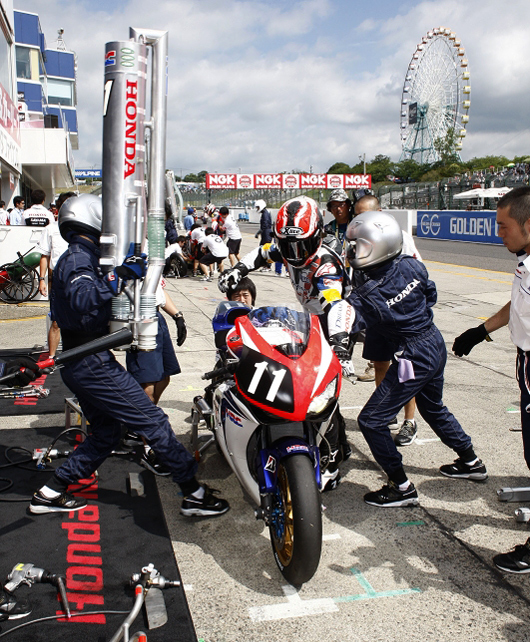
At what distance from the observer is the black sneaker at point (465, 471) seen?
13.0 feet

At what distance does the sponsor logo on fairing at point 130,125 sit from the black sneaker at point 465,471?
10.4ft

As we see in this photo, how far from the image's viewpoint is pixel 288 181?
6219 cm

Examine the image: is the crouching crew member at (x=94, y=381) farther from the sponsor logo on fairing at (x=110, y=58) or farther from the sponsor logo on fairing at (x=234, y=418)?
the sponsor logo on fairing at (x=110, y=58)

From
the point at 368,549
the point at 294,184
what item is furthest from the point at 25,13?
the point at 368,549

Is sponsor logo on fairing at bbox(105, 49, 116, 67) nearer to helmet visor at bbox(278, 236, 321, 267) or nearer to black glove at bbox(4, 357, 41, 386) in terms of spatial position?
helmet visor at bbox(278, 236, 321, 267)

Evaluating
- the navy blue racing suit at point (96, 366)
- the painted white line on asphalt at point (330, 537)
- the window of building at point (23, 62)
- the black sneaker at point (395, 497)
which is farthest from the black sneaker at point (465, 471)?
the window of building at point (23, 62)

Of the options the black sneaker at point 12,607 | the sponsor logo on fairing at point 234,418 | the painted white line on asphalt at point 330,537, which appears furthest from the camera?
the painted white line on asphalt at point 330,537

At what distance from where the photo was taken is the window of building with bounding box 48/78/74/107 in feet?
211

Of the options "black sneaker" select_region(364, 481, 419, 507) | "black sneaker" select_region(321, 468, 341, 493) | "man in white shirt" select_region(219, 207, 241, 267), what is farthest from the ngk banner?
"black sneaker" select_region(321, 468, 341, 493)

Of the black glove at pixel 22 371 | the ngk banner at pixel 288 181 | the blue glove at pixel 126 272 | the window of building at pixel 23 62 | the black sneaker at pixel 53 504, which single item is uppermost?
the window of building at pixel 23 62

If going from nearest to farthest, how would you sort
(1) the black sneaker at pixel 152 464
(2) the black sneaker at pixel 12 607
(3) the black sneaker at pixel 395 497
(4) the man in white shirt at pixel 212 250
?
(2) the black sneaker at pixel 12 607 < (3) the black sneaker at pixel 395 497 < (1) the black sneaker at pixel 152 464 < (4) the man in white shirt at pixel 212 250

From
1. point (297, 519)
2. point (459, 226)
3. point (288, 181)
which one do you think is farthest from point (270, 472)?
point (288, 181)

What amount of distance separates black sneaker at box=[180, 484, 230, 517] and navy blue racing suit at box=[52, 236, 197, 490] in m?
0.14

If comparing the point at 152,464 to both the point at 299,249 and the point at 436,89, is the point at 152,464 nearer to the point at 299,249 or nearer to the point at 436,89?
the point at 299,249
